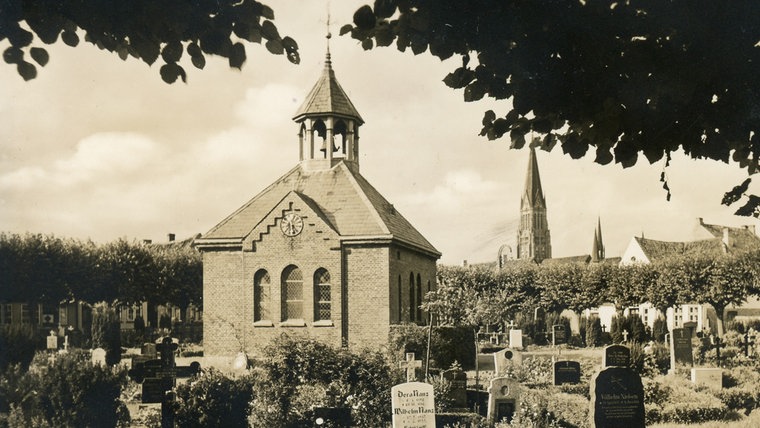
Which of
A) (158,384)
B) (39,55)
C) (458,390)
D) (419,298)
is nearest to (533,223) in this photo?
(419,298)

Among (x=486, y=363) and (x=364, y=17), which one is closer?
(x=364, y=17)

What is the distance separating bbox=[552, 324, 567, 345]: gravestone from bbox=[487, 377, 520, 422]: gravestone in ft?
77.7

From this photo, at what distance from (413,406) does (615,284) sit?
122 feet

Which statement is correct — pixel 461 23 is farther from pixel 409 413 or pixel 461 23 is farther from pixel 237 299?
pixel 237 299

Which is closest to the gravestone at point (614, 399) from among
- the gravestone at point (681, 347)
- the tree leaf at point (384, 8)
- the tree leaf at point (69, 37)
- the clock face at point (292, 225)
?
the tree leaf at point (384, 8)

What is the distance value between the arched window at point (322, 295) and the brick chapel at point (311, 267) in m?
0.04

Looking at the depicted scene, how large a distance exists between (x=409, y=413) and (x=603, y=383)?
11.6ft

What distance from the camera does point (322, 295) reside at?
28.1m

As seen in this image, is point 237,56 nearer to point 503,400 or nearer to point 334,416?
point 334,416

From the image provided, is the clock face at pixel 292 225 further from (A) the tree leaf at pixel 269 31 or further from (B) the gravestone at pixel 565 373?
(A) the tree leaf at pixel 269 31

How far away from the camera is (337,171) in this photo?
3000 centimetres

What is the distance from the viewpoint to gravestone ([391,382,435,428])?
13742 mm

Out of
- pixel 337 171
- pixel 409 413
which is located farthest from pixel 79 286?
pixel 409 413

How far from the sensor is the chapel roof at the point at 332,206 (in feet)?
92.8
